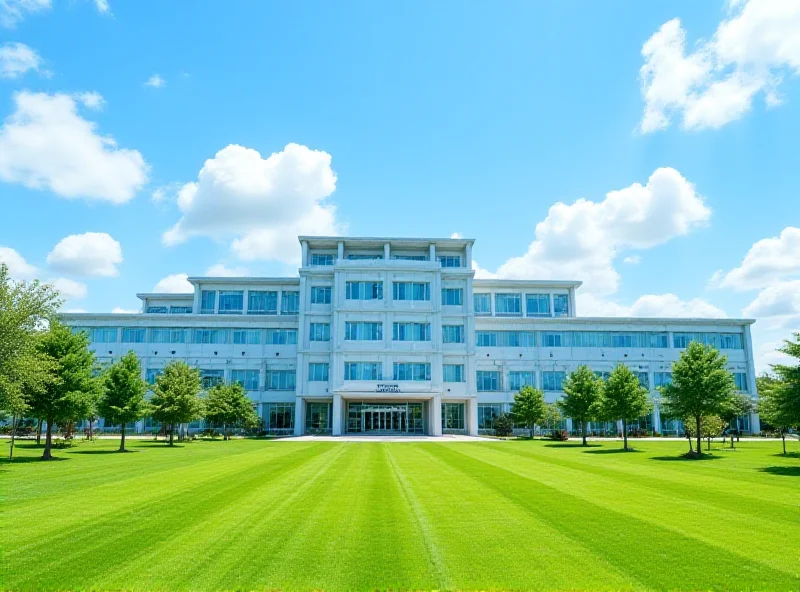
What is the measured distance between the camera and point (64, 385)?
28.6m

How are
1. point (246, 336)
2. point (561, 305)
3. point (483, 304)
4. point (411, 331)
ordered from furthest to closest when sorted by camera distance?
point (561, 305) → point (483, 304) → point (246, 336) → point (411, 331)

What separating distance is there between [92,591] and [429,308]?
5168cm

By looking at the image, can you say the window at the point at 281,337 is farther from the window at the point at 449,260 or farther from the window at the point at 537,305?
the window at the point at 537,305

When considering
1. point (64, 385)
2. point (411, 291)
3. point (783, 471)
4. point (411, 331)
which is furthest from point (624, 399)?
point (64, 385)

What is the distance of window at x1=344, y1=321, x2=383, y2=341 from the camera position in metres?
58.2

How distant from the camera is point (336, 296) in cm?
5872

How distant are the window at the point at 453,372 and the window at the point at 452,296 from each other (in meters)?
6.48

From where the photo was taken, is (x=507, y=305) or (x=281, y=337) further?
(x=507, y=305)

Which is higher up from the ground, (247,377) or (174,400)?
(247,377)

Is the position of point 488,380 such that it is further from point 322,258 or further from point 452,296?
point 322,258

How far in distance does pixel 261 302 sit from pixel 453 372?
24.2 metres

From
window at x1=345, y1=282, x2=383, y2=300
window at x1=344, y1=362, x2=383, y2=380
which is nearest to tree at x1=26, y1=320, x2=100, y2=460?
window at x1=344, y1=362, x2=383, y2=380

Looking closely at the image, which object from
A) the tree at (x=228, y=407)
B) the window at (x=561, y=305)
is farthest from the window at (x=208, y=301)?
the window at (x=561, y=305)

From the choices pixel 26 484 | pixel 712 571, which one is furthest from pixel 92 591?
pixel 26 484
